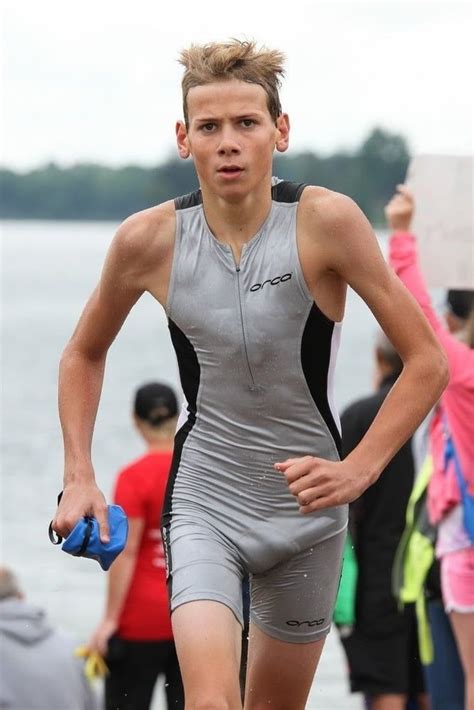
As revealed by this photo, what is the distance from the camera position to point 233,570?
5.70 meters

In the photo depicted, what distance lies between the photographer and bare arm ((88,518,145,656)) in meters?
9.13

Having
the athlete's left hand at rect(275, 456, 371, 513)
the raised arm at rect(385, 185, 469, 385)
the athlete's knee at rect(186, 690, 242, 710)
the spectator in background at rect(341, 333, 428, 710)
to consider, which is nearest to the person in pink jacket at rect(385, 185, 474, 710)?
the raised arm at rect(385, 185, 469, 385)

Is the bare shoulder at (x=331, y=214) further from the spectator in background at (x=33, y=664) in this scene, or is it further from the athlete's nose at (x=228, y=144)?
the spectator in background at (x=33, y=664)

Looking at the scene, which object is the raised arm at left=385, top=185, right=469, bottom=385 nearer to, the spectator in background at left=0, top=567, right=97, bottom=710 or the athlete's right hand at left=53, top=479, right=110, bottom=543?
the athlete's right hand at left=53, top=479, right=110, bottom=543

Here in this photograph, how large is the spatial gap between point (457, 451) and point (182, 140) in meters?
2.12

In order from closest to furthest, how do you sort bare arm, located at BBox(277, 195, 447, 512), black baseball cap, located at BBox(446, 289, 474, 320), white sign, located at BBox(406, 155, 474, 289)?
bare arm, located at BBox(277, 195, 447, 512) → white sign, located at BBox(406, 155, 474, 289) → black baseball cap, located at BBox(446, 289, 474, 320)

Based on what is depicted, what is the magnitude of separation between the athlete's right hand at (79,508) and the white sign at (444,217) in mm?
2412

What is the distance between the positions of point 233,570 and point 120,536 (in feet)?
1.22

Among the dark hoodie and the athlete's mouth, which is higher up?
the athlete's mouth

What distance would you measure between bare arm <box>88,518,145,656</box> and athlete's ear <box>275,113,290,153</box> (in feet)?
11.9

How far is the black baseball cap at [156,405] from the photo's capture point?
9203 mm

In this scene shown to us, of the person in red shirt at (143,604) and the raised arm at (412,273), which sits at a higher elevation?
the raised arm at (412,273)

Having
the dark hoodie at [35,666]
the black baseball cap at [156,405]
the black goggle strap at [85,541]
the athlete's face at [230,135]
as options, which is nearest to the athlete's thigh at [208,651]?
the black goggle strap at [85,541]

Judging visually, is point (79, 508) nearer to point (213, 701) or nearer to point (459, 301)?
point (213, 701)
